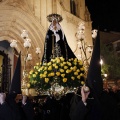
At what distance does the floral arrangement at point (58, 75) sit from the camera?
5.06m

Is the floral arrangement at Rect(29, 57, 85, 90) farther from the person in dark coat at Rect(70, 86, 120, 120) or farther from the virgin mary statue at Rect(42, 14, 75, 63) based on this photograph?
the person in dark coat at Rect(70, 86, 120, 120)

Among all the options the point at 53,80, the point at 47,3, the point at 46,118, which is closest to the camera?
the point at 46,118

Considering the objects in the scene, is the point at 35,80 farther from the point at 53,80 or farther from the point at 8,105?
the point at 8,105

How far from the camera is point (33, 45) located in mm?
14203

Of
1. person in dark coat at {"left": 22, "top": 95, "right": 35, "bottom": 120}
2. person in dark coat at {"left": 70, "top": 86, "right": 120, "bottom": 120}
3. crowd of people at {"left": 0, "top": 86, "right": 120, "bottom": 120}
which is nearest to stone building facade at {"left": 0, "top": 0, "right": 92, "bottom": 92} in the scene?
crowd of people at {"left": 0, "top": 86, "right": 120, "bottom": 120}

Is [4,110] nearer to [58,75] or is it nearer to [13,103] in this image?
[13,103]

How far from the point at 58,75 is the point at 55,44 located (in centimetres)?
203

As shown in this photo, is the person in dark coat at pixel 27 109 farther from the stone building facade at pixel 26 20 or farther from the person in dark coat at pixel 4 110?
the stone building facade at pixel 26 20

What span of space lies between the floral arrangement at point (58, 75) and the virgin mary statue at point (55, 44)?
1283mm

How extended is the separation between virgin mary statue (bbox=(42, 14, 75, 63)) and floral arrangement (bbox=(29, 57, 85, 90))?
50.5 inches

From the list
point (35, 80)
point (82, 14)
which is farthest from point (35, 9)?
point (35, 80)

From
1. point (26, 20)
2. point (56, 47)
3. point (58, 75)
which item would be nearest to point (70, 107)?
point (58, 75)

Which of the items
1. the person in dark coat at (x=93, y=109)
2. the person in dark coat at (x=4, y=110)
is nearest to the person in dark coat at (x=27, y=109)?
the person in dark coat at (x=4, y=110)

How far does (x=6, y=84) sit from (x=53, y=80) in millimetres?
9413
